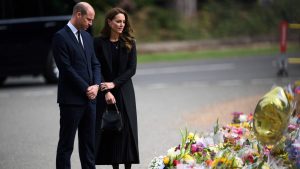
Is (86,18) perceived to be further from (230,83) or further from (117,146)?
(230,83)

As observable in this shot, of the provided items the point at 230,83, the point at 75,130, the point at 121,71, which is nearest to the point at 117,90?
the point at 121,71

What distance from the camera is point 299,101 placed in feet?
33.2

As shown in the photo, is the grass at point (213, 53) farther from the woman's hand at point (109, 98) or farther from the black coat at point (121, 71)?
the woman's hand at point (109, 98)

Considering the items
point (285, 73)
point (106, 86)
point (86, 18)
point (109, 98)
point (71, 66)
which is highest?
point (86, 18)

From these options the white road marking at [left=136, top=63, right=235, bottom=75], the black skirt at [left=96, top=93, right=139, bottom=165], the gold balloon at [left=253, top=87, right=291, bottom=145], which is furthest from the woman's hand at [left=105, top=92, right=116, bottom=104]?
the white road marking at [left=136, top=63, right=235, bottom=75]

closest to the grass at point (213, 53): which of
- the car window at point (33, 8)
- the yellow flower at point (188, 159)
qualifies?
the car window at point (33, 8)

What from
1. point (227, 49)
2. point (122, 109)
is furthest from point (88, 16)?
point (227, 49)

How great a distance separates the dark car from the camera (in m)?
16.4

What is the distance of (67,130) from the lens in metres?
7.12

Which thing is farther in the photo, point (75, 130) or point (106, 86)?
point (106, 86)

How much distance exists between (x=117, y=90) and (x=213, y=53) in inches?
682

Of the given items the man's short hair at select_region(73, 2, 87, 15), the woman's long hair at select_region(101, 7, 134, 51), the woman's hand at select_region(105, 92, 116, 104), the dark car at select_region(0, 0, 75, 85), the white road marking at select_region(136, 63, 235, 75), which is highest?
the man's short hair at select_region(73, 2, 87, 15)

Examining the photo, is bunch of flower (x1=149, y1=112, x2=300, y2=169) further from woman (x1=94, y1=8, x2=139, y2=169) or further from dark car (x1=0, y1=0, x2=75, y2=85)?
dark car (x1=0, y1=0, x2=75, y2=85)

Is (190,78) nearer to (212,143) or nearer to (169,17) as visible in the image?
(169,17)
